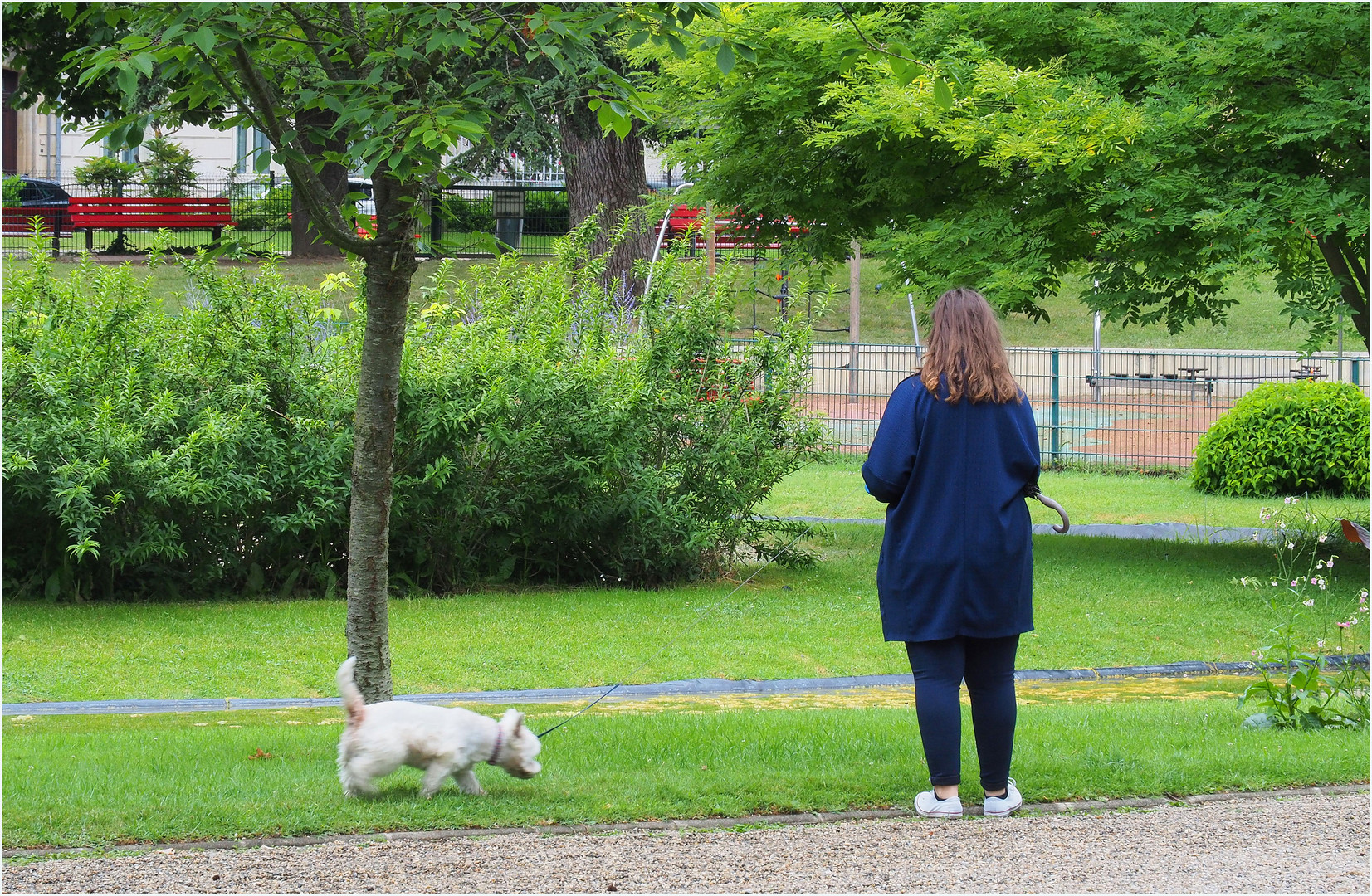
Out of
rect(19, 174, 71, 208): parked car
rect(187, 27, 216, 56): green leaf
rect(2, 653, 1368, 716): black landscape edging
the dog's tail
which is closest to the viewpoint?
rect(187, 27, 216, 56): green leaf

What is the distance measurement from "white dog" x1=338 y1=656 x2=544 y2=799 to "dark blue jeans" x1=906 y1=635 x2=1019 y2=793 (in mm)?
1425

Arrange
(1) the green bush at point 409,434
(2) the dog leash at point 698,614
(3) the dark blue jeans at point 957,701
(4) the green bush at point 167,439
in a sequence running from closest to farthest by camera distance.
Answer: (3) the dark blue jeans at point 957,701 → (2) the dog leash at point 698,614 → (4) the green bush at point 167,439 → (1) the green bush at point 409,434

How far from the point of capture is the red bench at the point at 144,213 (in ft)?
99.1

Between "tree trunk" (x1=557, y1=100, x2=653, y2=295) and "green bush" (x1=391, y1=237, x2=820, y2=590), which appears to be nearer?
"green bush" (x1=391, y1=237, x2=820, y2=590)

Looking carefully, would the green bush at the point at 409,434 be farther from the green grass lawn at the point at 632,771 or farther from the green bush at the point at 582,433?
the green grass lawn at the point at 632,771

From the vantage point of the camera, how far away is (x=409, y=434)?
945 cm

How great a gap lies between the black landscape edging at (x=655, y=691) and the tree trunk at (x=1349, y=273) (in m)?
3.70

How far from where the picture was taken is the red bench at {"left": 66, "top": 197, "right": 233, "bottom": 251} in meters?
30.2

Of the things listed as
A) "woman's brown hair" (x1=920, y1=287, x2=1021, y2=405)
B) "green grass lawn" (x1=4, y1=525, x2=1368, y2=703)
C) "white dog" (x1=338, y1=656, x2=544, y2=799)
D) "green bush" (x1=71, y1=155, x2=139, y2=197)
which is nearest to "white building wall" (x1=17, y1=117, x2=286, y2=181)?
"green bush" (x1=71, y1=155, x2=139, y2=197)

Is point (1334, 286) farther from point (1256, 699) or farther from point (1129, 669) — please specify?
point (1256, 699)

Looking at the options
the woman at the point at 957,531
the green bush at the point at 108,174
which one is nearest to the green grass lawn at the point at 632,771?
the woman at the point at 957,531

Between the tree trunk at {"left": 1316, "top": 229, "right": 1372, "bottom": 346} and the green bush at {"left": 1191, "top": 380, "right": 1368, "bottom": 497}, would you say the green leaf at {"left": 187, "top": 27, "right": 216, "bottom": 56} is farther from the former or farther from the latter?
the green bush at {"left": 1191, "top": 380, "right": 1368, "bottom": 497}

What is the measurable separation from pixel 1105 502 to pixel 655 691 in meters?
9.52

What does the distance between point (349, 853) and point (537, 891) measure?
0.70 metres
